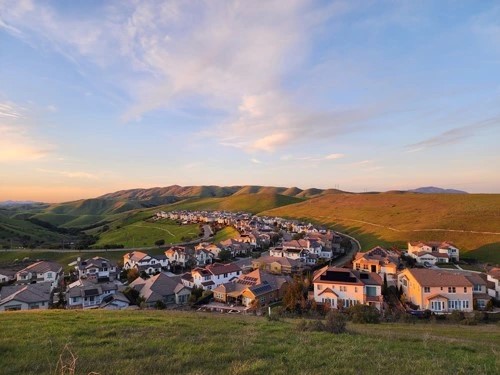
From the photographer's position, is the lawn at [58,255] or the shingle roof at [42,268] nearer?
the shingle roof at [42,268]

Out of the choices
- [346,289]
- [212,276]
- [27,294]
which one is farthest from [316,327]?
[27,294]

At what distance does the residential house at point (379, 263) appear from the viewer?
54.4 metres

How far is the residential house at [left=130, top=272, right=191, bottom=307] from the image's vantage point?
4597 cm

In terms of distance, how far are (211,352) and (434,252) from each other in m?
65.1

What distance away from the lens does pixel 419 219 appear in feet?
312

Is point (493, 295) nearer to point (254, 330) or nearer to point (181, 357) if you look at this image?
point (254, 330)

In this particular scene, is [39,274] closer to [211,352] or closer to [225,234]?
[225,234]

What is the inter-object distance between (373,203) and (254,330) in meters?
131

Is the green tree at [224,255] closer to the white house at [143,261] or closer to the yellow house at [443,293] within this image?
the white house at [143,261]

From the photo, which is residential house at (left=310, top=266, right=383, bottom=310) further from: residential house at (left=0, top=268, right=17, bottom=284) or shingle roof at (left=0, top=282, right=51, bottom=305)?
residential house at (left=0, top=268, right=17, bottom=284)

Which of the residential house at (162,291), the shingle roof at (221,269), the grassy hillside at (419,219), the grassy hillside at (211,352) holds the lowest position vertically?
the residential house at (162,291)

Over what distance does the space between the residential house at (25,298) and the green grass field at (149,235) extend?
4498 cm

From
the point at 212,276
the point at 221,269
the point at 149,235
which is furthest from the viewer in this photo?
the point at 149,235

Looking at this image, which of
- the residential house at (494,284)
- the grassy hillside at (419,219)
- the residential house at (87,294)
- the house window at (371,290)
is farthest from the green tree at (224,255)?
the residential house at (494,284)
